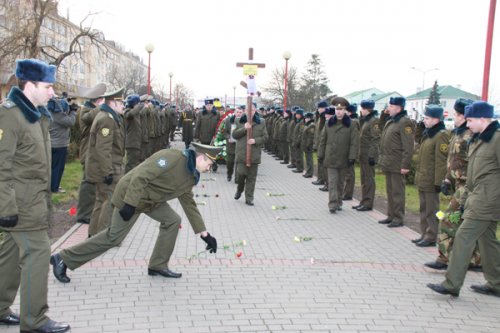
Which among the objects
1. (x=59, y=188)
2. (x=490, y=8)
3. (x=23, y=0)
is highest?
(x=23, y=0)

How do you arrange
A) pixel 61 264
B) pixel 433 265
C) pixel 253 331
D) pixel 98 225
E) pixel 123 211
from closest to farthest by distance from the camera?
pixel 253 331, pixel 123 211, pixel 61 264, pixel 433 265, pixel 98 225

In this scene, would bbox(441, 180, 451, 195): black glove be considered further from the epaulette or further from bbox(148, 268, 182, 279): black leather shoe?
the epaulette

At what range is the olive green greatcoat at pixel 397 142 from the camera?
29.2ft

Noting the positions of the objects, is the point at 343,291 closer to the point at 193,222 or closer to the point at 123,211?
the point at 193,222

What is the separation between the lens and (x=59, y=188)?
1162 centimetres

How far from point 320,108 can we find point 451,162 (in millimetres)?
6587

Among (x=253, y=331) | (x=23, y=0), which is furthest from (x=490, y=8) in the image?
(x=23, y=0)

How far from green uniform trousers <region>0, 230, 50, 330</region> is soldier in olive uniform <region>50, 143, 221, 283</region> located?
3.56 feet

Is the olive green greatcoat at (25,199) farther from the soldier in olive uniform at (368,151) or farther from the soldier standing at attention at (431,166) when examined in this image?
the soldier in olive uniform at (368,151)

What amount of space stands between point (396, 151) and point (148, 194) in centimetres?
510

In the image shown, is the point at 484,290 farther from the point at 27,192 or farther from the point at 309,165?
the point at 309,165

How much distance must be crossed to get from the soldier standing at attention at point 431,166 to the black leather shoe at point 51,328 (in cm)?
534

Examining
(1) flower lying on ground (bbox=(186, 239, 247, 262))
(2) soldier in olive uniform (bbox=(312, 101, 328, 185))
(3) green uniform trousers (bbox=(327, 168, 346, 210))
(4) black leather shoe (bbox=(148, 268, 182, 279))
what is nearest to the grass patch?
(1) flower lying on ground (bbox=(186, 239, 247, 262))

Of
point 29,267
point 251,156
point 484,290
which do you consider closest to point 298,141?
point 251,156
